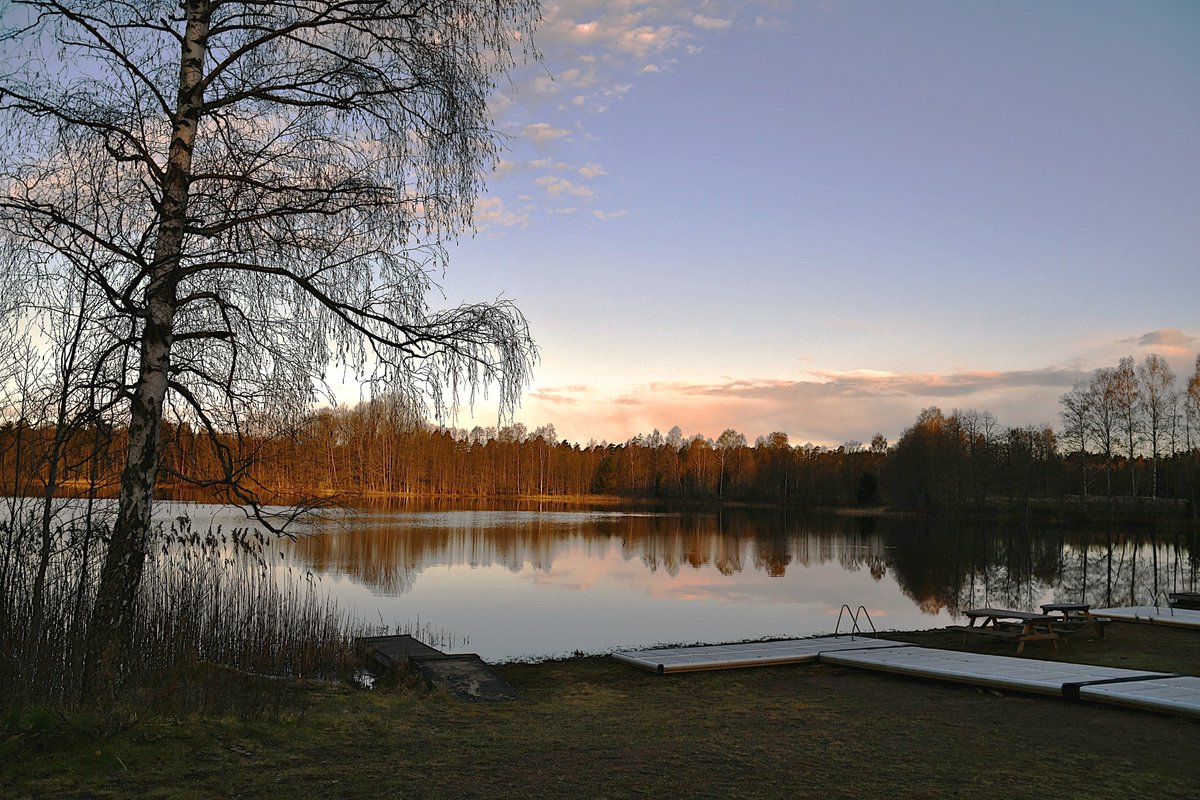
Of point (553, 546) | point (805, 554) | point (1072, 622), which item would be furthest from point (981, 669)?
point (805, 554)

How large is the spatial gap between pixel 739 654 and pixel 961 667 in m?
2.75

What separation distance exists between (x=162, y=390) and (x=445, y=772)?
3.61m

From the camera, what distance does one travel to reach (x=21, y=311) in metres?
6.27

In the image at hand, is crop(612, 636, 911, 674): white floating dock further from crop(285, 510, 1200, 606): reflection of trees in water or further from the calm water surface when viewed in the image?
crop(285, 510, 1200, 606): reflection of trees in water

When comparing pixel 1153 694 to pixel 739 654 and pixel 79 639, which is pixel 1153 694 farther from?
pixel 79 639

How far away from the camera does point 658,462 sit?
118 metres

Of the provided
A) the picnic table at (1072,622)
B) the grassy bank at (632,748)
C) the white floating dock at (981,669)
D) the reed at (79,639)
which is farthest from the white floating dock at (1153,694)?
the reed at (79,639)

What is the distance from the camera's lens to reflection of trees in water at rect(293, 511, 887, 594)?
2628cm

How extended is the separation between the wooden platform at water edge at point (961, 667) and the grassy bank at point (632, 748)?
6.3 inches

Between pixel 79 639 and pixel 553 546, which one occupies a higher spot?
pixel 79 639

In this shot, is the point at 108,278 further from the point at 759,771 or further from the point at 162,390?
the point at 759,771

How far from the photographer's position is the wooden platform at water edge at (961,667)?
870cm

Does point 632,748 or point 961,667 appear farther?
point 961,667

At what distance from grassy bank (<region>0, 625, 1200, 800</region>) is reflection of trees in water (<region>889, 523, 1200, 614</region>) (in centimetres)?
1404
